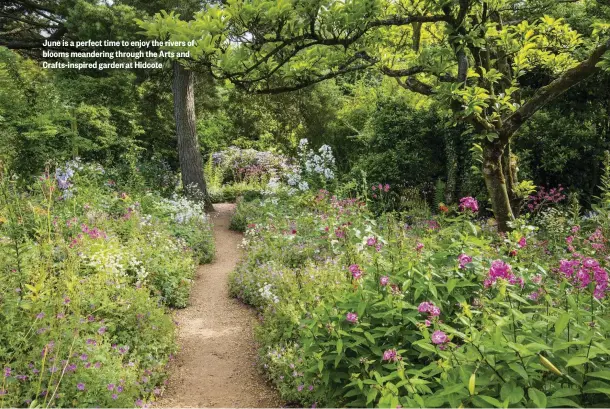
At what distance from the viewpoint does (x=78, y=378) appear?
10.2 ft

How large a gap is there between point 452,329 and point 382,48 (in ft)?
8.86

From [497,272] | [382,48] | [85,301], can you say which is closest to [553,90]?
[382,48]

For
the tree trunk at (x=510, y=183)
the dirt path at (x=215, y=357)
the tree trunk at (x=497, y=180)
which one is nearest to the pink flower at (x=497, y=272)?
the tree trunk at (x=497, y=180)

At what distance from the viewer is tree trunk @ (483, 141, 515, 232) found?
332 cm

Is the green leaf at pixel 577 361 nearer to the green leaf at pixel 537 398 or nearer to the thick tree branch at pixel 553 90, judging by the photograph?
the green leaf at pixel 537 398

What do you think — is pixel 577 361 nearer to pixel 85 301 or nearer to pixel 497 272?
pixel 497 272

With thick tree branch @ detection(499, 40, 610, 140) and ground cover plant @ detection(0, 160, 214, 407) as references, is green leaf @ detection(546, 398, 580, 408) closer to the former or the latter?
thick tree branch @ detection(499, 40, 610, 140)

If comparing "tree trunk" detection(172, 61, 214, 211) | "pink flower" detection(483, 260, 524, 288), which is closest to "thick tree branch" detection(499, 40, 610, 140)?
"pink flower" detection(483, 260, 524, 288)

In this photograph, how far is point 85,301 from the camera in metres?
4.01

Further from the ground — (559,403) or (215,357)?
A: (559,403)

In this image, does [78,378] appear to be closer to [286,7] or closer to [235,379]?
[235,379]

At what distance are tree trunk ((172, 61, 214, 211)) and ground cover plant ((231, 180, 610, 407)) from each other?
7417 mm

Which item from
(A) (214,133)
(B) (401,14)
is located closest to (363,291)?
(B) (401,14)

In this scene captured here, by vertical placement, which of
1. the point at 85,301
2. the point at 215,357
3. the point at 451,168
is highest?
the point at 451,168
